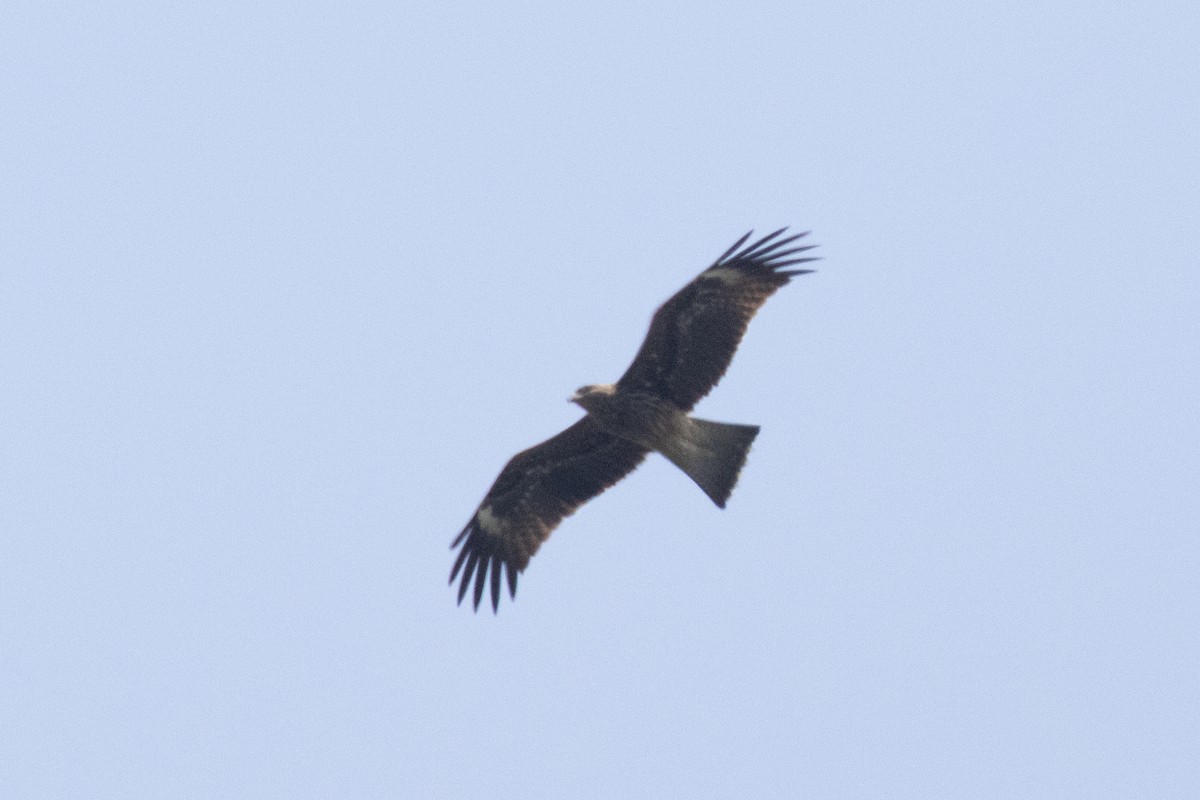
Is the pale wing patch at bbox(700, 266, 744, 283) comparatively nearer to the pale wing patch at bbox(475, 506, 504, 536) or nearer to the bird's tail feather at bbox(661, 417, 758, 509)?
the bird's tail feather at bbox(661, 417, 758, 509)

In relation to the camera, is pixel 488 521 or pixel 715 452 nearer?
pixel 715 452

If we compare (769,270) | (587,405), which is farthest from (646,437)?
(769,270)

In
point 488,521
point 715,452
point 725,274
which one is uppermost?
point 725,274

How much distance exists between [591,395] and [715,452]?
1.07m

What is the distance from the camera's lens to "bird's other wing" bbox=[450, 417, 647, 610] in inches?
585

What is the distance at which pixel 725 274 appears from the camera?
14.0 m

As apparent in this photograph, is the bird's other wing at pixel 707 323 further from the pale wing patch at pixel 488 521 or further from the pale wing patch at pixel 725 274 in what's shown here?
the pale wing patch at pixel 488 521

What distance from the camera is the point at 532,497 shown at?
49.8 feet

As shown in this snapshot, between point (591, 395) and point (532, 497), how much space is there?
53.6 inches

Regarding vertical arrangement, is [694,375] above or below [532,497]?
above

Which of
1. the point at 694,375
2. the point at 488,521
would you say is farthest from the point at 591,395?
the point at 488,521

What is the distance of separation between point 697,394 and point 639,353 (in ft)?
1.87

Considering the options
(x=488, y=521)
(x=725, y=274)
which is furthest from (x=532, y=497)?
(x=725, y=274)

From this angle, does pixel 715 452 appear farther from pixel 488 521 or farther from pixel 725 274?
pixel 488 521
